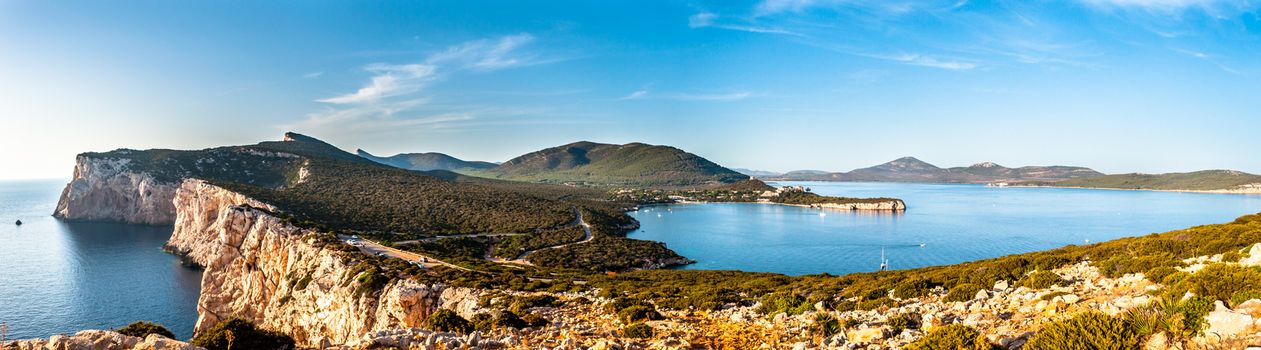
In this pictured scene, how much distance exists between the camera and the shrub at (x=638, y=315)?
674 inches

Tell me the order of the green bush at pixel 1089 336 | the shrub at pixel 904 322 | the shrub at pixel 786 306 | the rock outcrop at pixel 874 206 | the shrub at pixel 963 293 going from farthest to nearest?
the rock outcrop at pixel 874 206 → the shrub at pixel 786 306 → the shrub at pixel 963 293 → the shrub at pixel 904 322 → the green bush at pixel 1089 336

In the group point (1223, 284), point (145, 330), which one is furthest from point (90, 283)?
point (1223, 284)

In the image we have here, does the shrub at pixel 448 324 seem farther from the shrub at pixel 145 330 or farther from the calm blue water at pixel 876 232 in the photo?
the calm blue water at pixel 876 232

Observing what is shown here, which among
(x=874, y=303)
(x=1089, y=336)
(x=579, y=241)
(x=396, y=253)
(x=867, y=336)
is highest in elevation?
(x=1089, y=336)

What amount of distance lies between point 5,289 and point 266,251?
110 ft

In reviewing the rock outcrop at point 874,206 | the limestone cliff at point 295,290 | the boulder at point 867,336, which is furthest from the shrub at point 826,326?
the rock outcrop at point 874,206

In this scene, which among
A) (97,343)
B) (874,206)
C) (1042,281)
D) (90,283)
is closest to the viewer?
(97,343)

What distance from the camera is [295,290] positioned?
39.4 metres

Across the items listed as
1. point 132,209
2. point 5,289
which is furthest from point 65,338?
point 132,209

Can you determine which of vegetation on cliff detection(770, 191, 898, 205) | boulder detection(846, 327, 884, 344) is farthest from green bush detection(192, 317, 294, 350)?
vegetation on cliff detection(770, 191, 898, 205)

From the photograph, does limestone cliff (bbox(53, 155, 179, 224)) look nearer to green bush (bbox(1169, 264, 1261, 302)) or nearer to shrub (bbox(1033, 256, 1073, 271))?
shrub (bbox(1033, 256, 1073, 271))

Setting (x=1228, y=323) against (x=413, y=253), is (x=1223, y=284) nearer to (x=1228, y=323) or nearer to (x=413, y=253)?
(x=1228, y=323)

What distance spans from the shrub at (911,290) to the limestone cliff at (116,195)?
13308 centimetres

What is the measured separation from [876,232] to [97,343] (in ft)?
351
